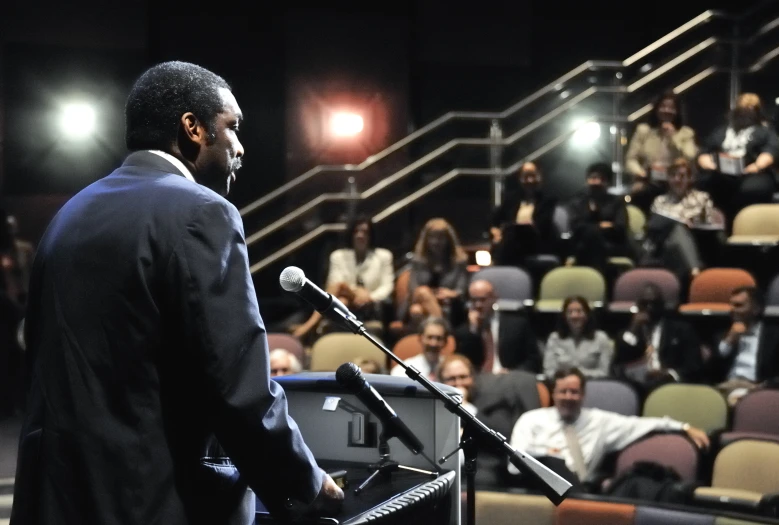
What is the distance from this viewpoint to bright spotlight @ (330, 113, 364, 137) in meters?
9.38

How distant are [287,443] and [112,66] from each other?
25.7ft

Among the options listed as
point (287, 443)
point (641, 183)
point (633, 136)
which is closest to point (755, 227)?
point (641, 183)

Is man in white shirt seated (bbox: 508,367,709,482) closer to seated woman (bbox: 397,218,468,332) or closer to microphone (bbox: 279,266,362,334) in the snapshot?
seated woman (bbox: 397,218,468,332)

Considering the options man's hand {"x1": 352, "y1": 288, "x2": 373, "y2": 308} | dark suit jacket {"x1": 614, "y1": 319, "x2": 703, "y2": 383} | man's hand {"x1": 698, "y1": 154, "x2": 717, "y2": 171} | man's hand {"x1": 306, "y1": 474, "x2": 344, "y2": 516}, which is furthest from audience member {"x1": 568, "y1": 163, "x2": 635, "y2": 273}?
man's hand {"x1": 306, "y1": 474, "x2": 344, "y2": 516}

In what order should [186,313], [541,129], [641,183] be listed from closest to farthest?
[186,313] → [641,183] → [541,129]

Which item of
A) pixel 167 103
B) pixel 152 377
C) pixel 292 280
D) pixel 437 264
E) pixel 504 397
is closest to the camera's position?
pixel 152 377

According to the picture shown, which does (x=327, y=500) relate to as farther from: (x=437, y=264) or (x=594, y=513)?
(x=437, y=264)

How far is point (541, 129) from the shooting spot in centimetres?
847

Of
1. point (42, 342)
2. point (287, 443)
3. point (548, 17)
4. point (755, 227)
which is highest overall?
point (548, 17)

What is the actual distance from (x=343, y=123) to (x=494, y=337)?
4.08m

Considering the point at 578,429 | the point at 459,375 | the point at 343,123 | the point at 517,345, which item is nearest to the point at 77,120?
the point at 343,123

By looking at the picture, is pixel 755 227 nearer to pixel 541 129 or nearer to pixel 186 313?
pixel 541 129

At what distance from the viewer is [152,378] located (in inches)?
57.5

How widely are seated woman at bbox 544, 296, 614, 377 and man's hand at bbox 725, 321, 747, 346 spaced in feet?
2.08
